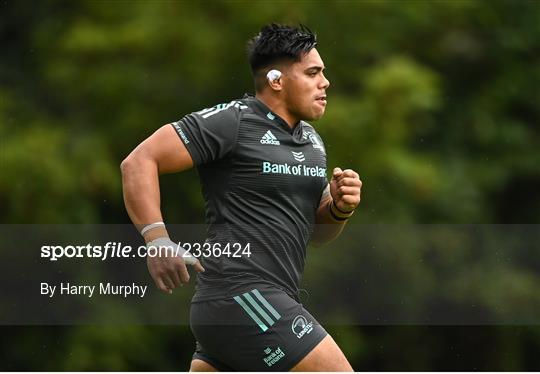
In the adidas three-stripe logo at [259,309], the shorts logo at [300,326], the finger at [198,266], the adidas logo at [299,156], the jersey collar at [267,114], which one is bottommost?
the shorts logo at [300,326]

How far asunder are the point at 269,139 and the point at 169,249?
0.76 meters

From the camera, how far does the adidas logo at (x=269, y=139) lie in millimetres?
5680

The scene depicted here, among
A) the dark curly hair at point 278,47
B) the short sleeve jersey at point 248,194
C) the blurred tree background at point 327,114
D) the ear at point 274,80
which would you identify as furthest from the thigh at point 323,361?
the blurred tree background at point 327,114

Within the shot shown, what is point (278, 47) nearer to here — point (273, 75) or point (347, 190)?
point (273, 75)

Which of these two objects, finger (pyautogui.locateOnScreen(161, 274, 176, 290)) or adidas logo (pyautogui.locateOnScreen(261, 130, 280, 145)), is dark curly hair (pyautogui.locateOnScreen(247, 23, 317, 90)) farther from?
finger (pyautogui.locateOnScreen(161, 274, 176, 290))

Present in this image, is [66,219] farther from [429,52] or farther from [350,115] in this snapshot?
[429,52]

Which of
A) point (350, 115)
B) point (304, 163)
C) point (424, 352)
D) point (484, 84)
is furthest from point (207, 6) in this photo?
point (304, 163)

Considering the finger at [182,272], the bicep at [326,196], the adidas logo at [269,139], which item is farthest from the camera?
the bicep at [326,196]

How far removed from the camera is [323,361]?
5375 mm

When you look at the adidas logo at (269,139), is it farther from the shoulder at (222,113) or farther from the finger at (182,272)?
the finger at (182,272)

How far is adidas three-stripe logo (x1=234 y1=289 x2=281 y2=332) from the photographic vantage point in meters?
5.44

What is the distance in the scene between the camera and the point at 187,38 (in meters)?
14.1

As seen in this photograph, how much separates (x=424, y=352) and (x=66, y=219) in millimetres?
4589

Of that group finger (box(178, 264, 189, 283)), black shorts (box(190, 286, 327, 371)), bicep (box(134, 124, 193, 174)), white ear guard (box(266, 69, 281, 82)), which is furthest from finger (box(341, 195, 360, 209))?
finger (box(178, 264, 189, 283))
